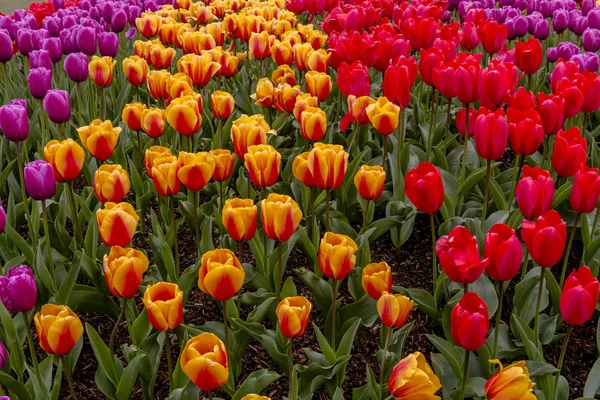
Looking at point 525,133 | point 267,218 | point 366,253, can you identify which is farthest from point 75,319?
point 525,133

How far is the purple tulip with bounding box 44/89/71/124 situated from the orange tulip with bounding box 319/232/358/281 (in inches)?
62.8

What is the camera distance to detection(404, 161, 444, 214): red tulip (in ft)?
6.73

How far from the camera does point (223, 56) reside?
12.2 ft

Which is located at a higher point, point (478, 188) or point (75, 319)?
point (75, 319)

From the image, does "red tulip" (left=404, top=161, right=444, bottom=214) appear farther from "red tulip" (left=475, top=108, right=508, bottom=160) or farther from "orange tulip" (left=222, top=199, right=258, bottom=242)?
"orange tulip" (left=222, top=199, right=258, bottom=242)

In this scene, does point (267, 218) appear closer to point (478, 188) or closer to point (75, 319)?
point (75, 319)

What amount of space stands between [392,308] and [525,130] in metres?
1.00

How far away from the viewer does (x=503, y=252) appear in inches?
68.4

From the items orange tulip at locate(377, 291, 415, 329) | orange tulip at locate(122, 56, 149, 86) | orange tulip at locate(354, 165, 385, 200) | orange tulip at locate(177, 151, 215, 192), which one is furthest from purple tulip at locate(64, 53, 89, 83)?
orange tulip at locate(377, 291, 415, 329)

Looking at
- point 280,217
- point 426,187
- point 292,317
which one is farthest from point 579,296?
point 280,217

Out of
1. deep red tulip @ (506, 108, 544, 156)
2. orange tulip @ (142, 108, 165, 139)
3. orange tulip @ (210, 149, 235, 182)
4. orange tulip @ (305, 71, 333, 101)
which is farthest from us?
orange tulip @ (305, 71, 333, 101)

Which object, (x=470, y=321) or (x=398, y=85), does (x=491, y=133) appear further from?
(x=470, y=321)

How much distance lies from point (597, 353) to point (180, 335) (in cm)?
163

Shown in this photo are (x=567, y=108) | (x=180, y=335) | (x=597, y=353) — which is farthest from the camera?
(x=567, y=108)
